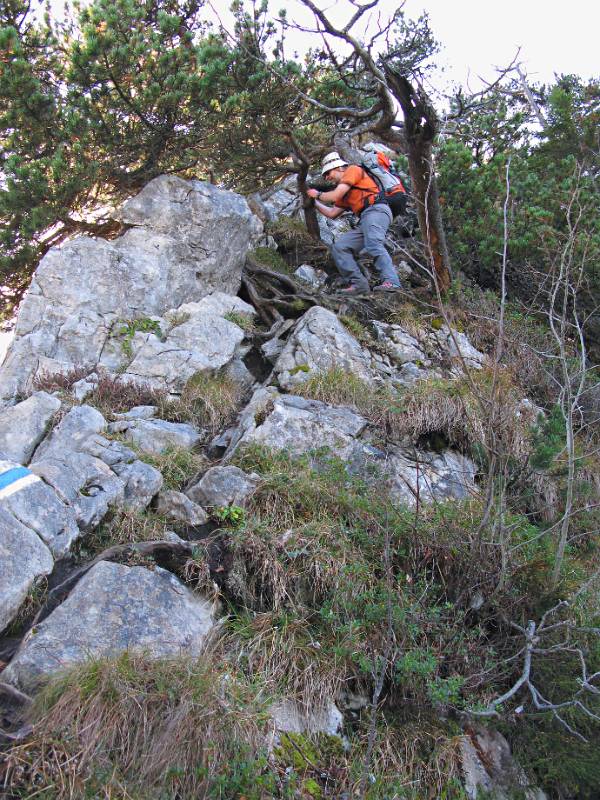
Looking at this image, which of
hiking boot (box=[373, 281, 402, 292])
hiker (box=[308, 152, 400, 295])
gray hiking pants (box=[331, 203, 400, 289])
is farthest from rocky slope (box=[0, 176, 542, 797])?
hiker (box=[308, 152, 400, 295])

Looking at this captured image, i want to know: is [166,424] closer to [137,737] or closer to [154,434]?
[154,434]

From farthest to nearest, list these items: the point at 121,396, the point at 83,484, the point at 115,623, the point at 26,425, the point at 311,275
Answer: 1. the point at 311,275
2. the point at 121,396
3. the point at 26,425
4. the point at 83,484
5. the point at 115,623

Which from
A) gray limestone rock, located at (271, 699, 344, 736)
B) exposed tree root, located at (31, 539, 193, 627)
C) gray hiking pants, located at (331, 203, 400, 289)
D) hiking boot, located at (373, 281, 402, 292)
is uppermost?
gray hiking pants, located at (331, 203, 400, 289)

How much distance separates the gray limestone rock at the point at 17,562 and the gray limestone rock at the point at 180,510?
3.40ft

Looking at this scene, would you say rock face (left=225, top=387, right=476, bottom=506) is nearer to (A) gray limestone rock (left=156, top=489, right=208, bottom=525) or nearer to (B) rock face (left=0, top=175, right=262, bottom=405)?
(A) gray limestone rock (left=156, top=489, right=208, bottom=525)

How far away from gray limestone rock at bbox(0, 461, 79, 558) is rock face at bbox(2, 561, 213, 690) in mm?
308

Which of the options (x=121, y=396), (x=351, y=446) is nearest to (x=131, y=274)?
(x=121, y=396)

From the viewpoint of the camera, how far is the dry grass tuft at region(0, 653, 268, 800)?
295 centimetres

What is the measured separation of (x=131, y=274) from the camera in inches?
303

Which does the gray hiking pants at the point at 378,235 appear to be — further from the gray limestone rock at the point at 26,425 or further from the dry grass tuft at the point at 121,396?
the gray limestone rock at the point at 26,425

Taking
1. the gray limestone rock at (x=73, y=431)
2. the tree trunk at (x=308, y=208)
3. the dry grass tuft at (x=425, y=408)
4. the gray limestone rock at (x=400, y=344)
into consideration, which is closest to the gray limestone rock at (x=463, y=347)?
the gray limestone rock at (x=400, y=344)

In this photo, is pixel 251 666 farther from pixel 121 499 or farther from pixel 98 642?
pixel 121 499

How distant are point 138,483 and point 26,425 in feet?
4.84

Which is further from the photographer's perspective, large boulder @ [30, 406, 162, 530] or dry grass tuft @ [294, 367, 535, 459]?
dry grass tuft @ [294, 367, 535, 459]
